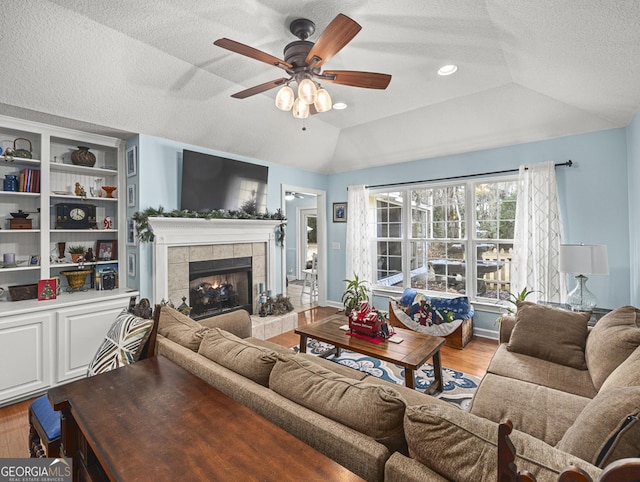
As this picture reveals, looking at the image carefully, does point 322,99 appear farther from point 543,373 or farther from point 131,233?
point 131,233

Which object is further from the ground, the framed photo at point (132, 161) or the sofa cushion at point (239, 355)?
the framed photo at point (132, 161)

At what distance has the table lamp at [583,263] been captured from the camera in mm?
2738

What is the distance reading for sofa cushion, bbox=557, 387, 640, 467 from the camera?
2.99 feet

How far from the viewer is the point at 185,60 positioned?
2.71 meters

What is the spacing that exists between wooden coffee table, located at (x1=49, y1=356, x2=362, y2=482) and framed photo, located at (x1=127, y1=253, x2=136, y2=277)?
2.34m

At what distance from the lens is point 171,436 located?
3.20ft

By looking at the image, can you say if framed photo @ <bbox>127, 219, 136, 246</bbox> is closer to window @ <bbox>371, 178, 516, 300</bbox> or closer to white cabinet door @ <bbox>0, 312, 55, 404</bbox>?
white cabinet door @ <bbox>0, 312, 55, 404</bbox>

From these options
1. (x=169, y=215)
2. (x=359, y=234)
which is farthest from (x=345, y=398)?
(x=359, y=234)

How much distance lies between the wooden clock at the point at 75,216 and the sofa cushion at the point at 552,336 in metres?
4.28

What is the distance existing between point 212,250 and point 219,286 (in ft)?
1.94

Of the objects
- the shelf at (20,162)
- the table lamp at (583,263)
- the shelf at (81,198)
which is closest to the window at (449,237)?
the table lamp at (583,263)

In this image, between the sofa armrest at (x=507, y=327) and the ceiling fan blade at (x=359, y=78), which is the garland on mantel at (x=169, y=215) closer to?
the ceiling fan blade at (x=359, y=78)

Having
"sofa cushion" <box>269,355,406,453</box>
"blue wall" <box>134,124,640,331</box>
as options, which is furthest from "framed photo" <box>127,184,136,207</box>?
"sofa cushion" <box>269,355,406,453</box>

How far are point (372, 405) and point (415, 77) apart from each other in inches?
119
